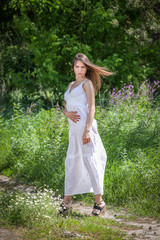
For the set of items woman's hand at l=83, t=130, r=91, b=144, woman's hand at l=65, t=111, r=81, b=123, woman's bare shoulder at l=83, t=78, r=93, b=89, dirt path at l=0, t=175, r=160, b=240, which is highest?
woman's bare shoulder at l=83, t=78, r=93, b=89

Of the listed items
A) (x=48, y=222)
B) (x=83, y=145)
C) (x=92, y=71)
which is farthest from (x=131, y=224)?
(x=92, y=71)

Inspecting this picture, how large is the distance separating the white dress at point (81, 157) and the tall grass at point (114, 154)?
628mm

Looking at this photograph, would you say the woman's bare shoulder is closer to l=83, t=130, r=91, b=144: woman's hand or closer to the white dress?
the white dress

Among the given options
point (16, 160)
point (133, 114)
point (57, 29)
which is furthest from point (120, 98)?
point (57, 29)

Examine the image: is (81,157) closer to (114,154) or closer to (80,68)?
(80,68)

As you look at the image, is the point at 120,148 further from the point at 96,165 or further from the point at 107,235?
the point at 107,235

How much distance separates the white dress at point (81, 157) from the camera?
4.45m

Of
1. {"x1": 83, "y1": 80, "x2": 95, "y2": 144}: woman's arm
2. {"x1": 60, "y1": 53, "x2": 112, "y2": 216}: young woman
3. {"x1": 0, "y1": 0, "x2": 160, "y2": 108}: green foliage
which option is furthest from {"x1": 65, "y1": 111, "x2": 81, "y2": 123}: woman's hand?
{"x1": 0, "y1": 0, "x2": 160, "y2": 108}: green foliage

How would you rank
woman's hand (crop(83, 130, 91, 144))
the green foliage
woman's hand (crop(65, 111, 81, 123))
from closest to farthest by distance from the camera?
woman's hand (crop(83, 130, 91, 144))
woman's hand (crop(65, 111, 81, 123))
the green foliage

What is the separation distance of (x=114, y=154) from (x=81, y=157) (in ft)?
4.92

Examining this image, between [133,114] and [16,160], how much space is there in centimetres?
242

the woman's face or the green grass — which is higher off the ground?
the woman's face

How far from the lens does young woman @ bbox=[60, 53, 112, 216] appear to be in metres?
4.43

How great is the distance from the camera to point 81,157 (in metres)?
4.50
